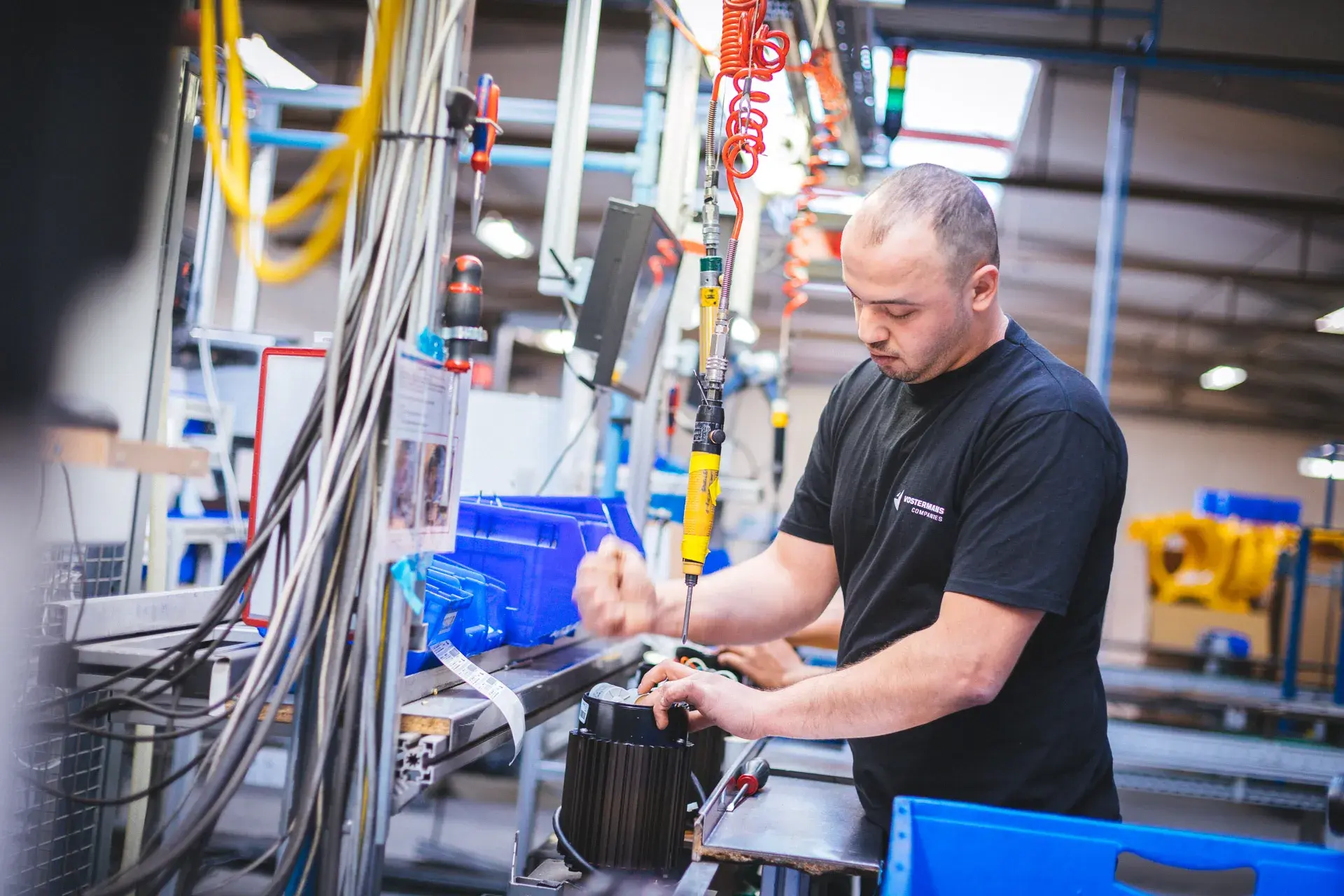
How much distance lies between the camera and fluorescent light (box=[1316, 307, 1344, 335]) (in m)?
8.12

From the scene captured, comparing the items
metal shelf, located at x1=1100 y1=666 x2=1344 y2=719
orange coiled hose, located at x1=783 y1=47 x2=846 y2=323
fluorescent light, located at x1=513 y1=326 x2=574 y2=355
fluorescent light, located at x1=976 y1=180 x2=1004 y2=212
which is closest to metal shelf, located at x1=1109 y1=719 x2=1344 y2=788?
metal shelf, located at x1=1100 y1=666 x2=1344 y2=719

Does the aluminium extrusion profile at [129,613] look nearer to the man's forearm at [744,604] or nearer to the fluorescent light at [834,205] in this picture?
the man's forearm at [744,604]

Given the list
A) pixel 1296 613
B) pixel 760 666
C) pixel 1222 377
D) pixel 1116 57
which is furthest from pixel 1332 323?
pixel 760 666

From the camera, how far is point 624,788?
4.26ft

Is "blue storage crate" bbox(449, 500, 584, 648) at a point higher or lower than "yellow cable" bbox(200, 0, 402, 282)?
lower

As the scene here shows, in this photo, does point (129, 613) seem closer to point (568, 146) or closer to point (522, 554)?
point (522, 554)

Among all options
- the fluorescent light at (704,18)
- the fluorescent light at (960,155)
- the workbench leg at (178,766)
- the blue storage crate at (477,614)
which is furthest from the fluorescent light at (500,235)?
the blue storage crate at (477,614)

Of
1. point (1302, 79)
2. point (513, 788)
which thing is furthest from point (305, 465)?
point (1302, 79)

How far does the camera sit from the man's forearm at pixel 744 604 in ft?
5.34

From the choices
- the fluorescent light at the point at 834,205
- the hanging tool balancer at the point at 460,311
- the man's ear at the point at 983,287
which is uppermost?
the fluorescent light at the point at 834,205

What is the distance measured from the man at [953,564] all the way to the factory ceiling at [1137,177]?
1597 millimetres

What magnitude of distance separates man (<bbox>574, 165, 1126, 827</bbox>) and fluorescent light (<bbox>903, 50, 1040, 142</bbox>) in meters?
3.06

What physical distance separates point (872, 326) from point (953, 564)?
1.14ft

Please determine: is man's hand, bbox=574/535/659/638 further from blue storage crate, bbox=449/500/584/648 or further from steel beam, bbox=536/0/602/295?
steel beam, bbox=536/0/602/295
